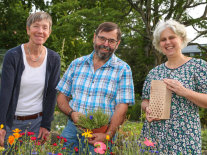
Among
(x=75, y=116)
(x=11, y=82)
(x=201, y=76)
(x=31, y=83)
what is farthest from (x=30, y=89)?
(x=201, y=76)

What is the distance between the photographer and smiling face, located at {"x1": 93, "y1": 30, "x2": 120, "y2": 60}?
239 cm

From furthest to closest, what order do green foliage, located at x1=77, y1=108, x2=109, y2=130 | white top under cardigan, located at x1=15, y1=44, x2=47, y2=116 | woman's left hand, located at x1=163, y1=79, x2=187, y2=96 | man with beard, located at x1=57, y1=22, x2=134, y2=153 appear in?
white top under cardigan, located at x1=15, y1=44, x2=47, y2=116 → man with beard, located at x1=57, y1=22, x2=134, y2=153 → woman's left hand, located at x1=163, y1=79, x2=187, y2=96 → green foliage, located at x1=77, y1=108, x2=109, y2=130

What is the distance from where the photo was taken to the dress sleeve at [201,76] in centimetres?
221

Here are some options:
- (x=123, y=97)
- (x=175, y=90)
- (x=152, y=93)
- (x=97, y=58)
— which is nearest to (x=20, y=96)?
(x=97, y=58)

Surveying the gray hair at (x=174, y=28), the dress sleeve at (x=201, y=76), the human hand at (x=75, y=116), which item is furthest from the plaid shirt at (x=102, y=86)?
the dress sleeve at (x=201, y=76)

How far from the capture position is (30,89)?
2596 mm

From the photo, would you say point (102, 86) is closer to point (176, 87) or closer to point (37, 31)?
point (176, 87)

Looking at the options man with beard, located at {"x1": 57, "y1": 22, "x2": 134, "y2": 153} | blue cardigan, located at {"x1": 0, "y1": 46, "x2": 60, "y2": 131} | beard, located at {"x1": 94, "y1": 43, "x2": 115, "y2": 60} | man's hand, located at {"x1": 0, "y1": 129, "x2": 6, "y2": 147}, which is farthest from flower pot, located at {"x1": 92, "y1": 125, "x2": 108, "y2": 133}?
man's hand, located at {"x1": 0, "y1": 129, "x2": 6, "y2": 147}

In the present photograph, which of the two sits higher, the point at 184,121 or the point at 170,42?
the point at 170,42

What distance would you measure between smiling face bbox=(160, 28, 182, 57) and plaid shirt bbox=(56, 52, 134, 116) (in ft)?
1.44

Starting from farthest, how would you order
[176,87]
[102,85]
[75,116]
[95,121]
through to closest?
[102,85] → [75,116] → [176,87] → [95,121]

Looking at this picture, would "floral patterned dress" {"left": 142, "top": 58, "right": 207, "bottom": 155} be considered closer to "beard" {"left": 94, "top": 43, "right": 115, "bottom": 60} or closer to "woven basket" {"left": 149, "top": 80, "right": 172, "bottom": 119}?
"woven basket" {"left": 149, "top": 80, "right": 172, "bottom": 119}

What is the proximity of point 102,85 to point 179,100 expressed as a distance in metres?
0.76

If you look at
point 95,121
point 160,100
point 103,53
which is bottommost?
point 95,121
